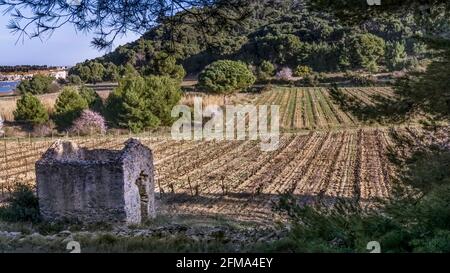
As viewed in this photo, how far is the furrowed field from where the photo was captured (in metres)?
16.5

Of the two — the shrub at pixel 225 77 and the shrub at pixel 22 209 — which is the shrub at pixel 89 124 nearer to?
the shrub at pixel 225 77

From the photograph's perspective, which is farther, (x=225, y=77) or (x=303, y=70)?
(x=303, y=70)

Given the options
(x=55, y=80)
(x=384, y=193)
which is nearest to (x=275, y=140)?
(x=384, y=193)

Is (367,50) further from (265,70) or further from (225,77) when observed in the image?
(265,70)

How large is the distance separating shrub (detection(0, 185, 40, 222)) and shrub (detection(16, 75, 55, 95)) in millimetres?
42379

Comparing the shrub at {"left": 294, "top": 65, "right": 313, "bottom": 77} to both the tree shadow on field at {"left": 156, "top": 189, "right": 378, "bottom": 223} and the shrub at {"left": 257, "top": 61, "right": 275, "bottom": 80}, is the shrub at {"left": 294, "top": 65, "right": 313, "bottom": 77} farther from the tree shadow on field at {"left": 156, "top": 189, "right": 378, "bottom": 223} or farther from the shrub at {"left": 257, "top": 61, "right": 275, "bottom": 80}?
the tree shadow on field at {"left": 156, "top": 189, "right": 378, "bottom": 223}

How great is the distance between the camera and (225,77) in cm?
4556

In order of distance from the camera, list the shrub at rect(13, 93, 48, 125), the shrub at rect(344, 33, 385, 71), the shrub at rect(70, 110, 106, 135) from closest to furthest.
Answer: the shrub at rect(70, 110, 106, 135) < the shrub at rect(13, 93, 48, 125) < the shrub at rect(344, 33, 385, 71)

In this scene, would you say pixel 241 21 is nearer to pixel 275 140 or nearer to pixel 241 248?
pixel 241 248

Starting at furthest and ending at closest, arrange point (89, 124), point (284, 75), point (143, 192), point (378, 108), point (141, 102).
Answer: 1. point (284, 75)
2. point (89, 124)
3. point (141, 102)
4. point (143, 192)
5. point (378, 108)

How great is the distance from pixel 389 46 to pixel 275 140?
63.3ft

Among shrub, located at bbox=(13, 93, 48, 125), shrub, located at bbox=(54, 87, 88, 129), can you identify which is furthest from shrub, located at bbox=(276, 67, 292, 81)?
shrub, located at bbox=(13, 93, 48, 125)

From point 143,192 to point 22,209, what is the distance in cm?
296

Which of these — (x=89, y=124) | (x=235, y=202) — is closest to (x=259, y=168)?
(x=235, y=202)
